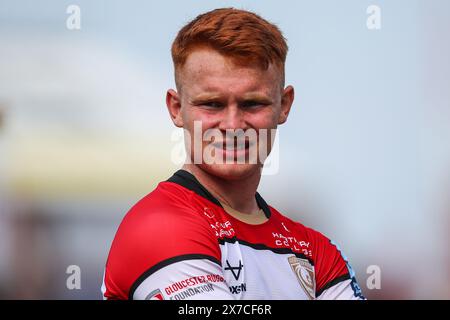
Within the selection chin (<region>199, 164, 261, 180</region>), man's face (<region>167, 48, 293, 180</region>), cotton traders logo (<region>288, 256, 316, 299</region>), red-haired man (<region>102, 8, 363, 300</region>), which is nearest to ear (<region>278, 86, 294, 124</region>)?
red-haired man (<region>102, 8, 363, 300</region>)

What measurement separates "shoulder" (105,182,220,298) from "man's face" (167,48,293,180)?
329 mm

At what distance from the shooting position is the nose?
10.9ft

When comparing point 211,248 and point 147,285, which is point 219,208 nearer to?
point 211,248

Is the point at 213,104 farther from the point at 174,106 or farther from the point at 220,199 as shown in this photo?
the point at 220,199

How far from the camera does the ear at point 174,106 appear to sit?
12.0 ft

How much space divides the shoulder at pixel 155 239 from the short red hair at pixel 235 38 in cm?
75

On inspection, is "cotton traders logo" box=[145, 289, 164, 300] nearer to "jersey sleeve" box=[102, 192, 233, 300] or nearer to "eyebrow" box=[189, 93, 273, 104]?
"jersey sleeve" box=[102, 192, 233, 300]

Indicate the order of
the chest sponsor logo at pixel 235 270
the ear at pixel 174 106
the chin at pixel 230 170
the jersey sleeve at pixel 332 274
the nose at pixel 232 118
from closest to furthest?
1. the chest sponsor logo at pixel 235 270
2. the nose at pixel 232 118
3. the chin at pixel 230 170
4. the ear at pixel 174 106
5. the jersey sleeve at pixel 332 274

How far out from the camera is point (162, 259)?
307 cm

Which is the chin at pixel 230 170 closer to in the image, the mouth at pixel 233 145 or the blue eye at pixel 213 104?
the mouth at pixel 233 145

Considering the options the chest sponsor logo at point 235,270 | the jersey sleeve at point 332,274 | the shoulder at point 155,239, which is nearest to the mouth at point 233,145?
the shoulder at point 155,239

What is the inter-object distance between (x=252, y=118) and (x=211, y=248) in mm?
685

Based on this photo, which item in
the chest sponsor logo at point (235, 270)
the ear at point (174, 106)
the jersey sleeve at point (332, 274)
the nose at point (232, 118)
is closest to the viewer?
the chest sponsor logo at point (235, 270)
